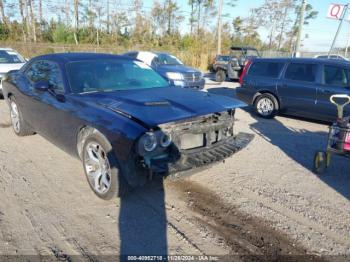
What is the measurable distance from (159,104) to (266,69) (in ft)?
18.6

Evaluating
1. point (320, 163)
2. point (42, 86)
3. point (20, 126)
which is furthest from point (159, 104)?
point (20, 126)

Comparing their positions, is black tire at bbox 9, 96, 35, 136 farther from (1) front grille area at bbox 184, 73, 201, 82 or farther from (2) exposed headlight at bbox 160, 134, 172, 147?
(1) front grille area at bbox 184, 73, 201, 82

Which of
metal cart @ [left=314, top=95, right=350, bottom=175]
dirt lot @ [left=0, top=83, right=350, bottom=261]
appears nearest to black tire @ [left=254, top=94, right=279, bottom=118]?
dirt lot @ [left=0, top=83, right=350, bottom=261]

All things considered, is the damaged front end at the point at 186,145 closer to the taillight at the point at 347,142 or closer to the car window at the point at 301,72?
the taillight at the point at 347,142

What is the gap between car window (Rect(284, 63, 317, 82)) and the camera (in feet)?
23.7

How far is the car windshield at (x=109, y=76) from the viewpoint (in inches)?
155

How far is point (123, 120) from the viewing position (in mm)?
3055

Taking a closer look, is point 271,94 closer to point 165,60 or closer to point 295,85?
point 295,85

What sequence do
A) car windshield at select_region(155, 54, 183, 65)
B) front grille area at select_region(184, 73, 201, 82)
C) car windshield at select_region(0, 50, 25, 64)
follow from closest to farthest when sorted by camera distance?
car windshield at select_region(0, 50, 25, 64) < front grille area at select_region(184, 73, 201, 82) < car windshield at select_region(155, 54, 183, 65)

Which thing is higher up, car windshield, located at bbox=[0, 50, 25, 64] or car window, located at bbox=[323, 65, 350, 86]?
car windshield, located at bbox=[0, 50, 25, 64]

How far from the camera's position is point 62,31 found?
1278 inches

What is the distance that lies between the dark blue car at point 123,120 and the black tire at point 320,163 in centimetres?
142

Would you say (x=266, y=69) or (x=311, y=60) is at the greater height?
(x=311, y=60)

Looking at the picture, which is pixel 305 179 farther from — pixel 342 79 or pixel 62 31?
pixel 62 31
